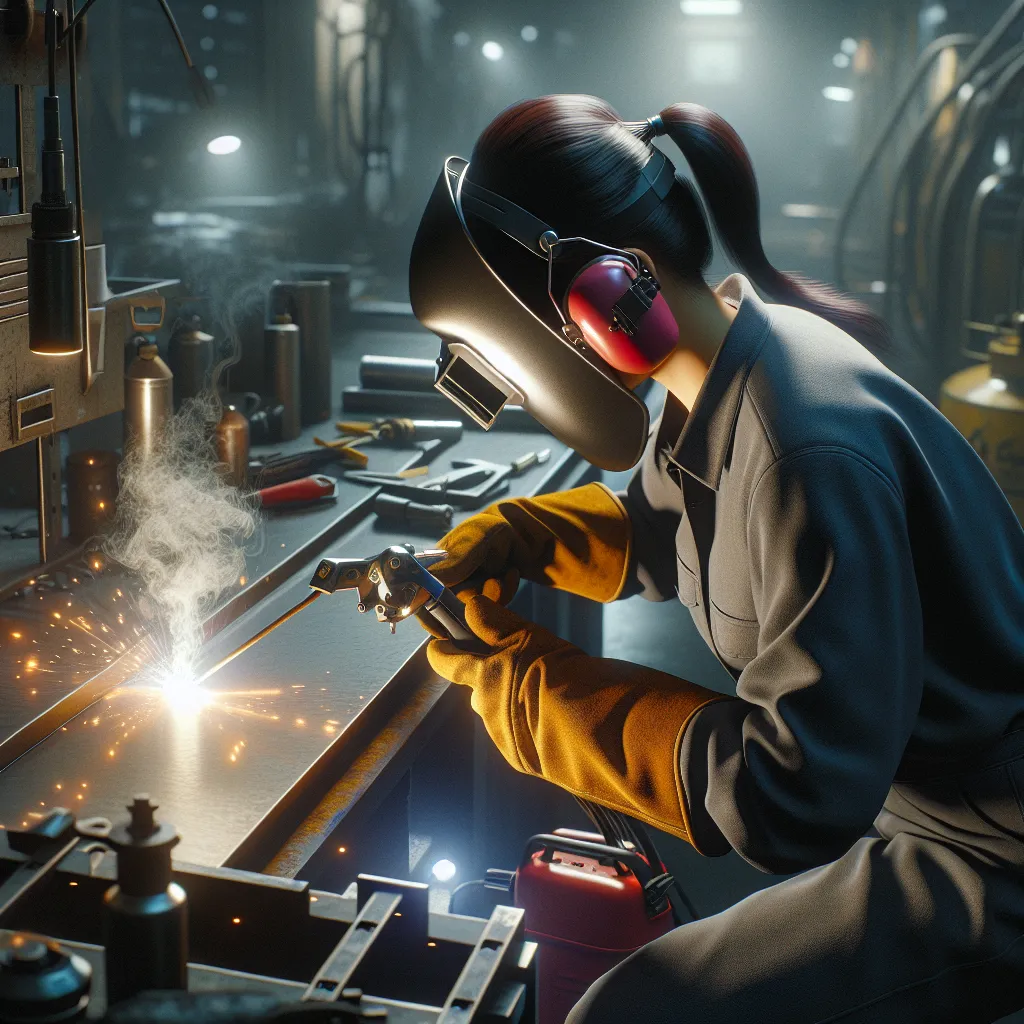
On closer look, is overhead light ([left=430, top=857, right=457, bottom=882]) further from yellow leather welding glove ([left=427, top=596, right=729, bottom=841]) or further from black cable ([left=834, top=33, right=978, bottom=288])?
black cable ([left=834, top=33, right=978, bottom=288])

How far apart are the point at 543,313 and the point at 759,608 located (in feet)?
1.27

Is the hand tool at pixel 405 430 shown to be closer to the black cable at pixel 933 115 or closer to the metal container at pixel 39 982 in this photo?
the metal container at pixel 39 982

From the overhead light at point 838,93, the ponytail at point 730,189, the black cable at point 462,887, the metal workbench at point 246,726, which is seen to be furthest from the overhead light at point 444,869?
the overhead light at point 838,93

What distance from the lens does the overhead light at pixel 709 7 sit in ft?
26.5

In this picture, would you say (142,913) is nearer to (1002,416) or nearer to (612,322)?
(612,322)

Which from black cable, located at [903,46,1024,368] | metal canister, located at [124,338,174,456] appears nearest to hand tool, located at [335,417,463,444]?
metal canister, located at [124,338,174,456]

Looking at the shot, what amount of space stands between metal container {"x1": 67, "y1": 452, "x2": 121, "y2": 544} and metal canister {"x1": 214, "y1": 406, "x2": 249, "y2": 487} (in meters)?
0.28

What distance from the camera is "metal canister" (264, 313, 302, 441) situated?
273 cm

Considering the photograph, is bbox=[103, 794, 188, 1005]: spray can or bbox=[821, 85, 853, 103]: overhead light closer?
bbox=[103, 794, 188, 1005]: spray can

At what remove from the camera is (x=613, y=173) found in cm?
115

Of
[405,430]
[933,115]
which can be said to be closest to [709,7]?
[933,115]

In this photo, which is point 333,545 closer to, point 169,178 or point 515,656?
point 515,656

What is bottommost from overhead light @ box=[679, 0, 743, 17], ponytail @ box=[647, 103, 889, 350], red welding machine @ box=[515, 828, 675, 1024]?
red welding machine @ box=[515, 828, 675, 1024]

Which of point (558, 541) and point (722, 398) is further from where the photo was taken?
point (558, 541)
